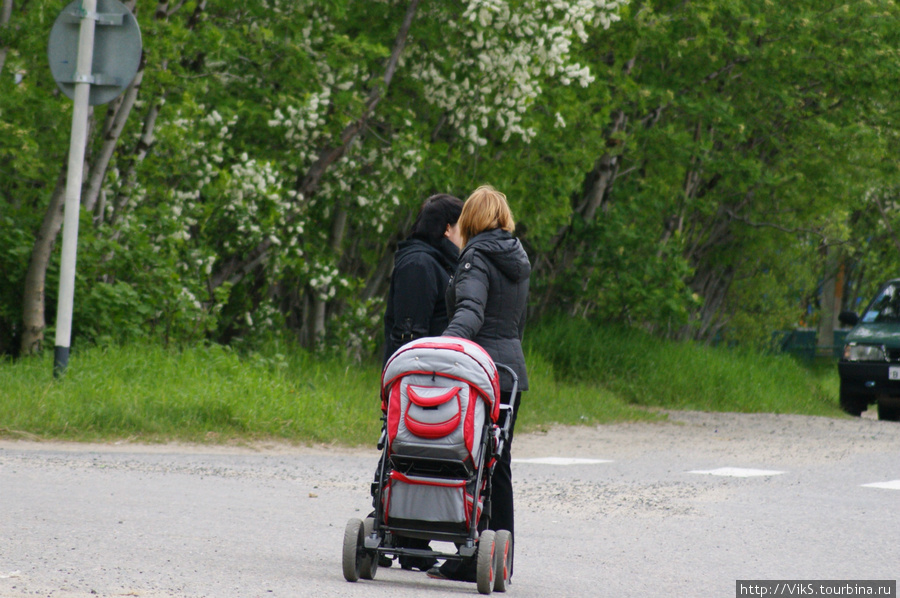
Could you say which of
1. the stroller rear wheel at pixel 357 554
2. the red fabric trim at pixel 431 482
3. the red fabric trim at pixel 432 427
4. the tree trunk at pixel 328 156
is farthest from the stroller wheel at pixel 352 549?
the tree trunk at pixel 328 156

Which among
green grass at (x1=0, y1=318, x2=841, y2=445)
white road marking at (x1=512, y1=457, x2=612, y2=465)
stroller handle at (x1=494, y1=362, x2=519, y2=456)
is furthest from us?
white road marking at (x1=512, y1=457, x2=612, y2=465)

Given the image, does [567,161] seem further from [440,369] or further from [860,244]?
[860,244]

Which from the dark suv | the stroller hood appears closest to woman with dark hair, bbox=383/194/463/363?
the stroller hood

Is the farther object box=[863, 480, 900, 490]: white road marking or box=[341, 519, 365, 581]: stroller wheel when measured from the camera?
box=[863, 480, 900, 490]: white road marking

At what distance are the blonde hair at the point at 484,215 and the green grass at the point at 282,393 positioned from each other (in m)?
4.82

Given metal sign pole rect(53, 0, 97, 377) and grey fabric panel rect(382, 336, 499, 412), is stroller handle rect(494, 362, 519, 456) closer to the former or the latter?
grey fabric panel rect(382, 336, 499, 412)

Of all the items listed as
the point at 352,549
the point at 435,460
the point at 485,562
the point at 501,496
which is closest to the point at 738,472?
the point at 501,496

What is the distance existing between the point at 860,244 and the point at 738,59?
18311 millimetres

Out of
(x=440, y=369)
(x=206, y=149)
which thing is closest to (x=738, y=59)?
(x=206, y=149)

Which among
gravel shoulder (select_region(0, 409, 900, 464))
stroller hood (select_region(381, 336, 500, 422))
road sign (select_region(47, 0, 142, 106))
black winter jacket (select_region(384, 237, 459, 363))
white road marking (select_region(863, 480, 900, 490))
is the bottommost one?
gravel shoulder (select_region(0, 409, 900, 464))

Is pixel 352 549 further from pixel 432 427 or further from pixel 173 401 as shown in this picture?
pixel 173 401

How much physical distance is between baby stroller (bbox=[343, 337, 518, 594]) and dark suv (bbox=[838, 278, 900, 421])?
514 inches

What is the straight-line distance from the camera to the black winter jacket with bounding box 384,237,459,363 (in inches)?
233

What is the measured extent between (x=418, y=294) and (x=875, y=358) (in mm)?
12689
